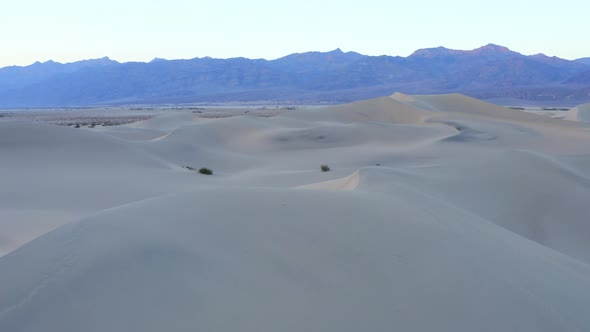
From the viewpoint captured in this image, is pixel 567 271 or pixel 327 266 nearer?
pixel 327 266

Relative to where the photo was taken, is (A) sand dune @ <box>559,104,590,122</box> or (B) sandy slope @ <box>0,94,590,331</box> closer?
(B) sandy slope @ <box>0,94,590,331</box>

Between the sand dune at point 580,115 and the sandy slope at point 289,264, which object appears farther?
the sand dune at point 580,115

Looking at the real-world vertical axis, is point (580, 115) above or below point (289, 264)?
below

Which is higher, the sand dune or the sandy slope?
the sandy slope

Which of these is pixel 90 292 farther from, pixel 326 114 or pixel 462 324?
pixel 326 114

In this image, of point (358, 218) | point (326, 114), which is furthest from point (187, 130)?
point (358, 218)

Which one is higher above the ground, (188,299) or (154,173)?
(188,299)

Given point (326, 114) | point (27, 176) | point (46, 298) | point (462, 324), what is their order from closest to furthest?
1. point (46, 298)
2. point (462, 324)
3. point (27, 176)
4. point (326, 114)

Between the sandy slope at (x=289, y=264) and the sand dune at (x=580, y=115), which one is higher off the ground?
the sandy slope at (x=289, y=264)

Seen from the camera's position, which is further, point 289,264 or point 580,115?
point 580,115

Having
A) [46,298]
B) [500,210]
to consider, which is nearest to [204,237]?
[46,298]

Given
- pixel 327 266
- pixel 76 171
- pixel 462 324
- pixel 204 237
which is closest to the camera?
pixel 462 324
